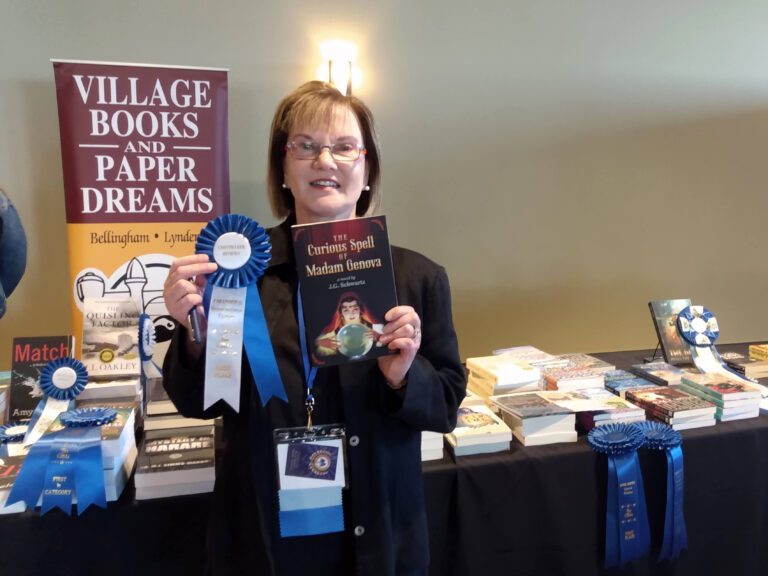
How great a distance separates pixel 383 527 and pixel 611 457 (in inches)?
30.7

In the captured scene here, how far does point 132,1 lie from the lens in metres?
2.41

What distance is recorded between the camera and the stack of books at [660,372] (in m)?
1.87

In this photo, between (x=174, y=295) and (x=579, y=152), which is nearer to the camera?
(x=174, y=295)

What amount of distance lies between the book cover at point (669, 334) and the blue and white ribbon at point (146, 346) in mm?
1697

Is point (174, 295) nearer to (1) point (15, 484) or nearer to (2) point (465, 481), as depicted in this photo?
(1) point (15, 484)

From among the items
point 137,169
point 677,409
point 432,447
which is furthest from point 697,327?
point 137,169

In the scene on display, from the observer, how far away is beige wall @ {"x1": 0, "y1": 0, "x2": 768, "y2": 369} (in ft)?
8.08

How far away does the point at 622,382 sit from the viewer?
184 cm

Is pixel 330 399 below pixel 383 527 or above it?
above

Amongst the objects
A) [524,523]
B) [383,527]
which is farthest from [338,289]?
[524,523]

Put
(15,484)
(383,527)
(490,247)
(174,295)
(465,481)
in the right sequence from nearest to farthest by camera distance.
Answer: (174,295) < (383,527) < (15,484) < (465,481) < (490,247)

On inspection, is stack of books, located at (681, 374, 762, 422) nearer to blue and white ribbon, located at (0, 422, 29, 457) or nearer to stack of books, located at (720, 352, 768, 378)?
stack of books, located at (720, 352, 768, 378)

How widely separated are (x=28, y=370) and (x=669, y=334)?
6.79ft

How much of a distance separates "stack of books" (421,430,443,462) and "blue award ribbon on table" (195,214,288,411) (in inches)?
23.9
